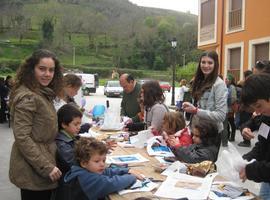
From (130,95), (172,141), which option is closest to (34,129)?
(172,141)

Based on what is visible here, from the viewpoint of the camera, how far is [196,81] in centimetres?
398

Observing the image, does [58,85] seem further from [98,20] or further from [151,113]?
[98,20]

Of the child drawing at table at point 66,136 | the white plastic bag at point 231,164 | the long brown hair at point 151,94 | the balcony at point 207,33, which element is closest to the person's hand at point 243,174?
the white plastic bag at point 231,164

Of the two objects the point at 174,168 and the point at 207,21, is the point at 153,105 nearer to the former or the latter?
the point at 174,168

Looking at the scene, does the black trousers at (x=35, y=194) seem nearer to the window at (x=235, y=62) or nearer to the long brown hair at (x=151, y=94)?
the long brown hair at (x=151, y=94)

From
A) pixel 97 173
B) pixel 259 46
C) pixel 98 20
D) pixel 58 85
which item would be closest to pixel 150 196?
pixel 97 173

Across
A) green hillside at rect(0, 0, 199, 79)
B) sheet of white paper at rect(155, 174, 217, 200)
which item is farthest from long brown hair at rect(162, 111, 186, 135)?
green hillside at rect(0, 0, 199, 79)

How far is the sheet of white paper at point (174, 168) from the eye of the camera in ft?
9.57

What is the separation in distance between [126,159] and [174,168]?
0.59 meters

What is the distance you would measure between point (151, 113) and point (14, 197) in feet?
6.98

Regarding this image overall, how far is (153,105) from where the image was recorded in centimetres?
443

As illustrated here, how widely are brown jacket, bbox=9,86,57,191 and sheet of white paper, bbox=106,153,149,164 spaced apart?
0.67 metres

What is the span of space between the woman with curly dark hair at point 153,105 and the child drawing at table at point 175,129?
9.5 inches

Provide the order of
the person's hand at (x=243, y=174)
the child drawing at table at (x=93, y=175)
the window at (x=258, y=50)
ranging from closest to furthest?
the person's hand at (x=243, y=174) < the child drawing at table at (x=93, y=175) < the window at (x=258, y=50)
